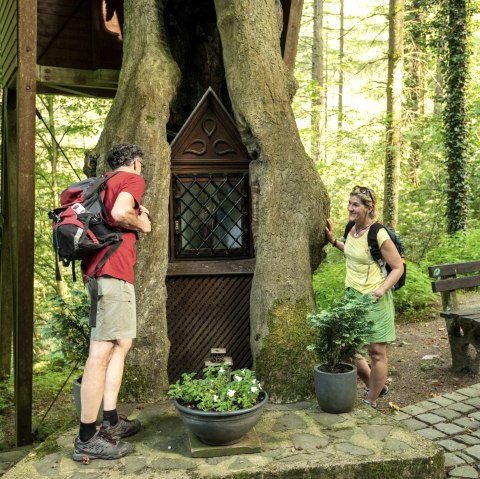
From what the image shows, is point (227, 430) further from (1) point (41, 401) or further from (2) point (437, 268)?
(1) point (41, 401)

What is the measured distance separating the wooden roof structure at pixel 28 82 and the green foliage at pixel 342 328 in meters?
3.22

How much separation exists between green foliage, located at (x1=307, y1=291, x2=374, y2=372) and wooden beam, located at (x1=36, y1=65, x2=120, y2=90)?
18.8 ft

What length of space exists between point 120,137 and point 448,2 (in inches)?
418

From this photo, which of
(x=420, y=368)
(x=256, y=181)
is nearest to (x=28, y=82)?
(x=256, y=181)

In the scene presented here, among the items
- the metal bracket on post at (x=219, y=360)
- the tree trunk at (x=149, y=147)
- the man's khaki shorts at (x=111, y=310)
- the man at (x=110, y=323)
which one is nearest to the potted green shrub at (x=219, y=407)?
the metal bracket on post at (x=219, y=360)

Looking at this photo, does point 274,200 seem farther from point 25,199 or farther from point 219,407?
point 25,199

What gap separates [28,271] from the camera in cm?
607

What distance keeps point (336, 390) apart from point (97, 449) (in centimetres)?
200

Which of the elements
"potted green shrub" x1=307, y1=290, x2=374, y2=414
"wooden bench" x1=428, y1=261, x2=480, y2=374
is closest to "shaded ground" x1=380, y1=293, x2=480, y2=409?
"wooden bench" x1=428, y1=261, x2=480, y2=374

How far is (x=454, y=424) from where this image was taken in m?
5.23

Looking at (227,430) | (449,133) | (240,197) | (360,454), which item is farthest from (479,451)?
(449,133)

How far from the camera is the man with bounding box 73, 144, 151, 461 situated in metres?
4.04

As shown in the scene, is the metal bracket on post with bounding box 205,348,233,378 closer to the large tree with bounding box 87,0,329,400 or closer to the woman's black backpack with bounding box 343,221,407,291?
the large tree with bounding box 87,0,329,400

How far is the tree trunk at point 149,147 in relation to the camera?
5.47m
